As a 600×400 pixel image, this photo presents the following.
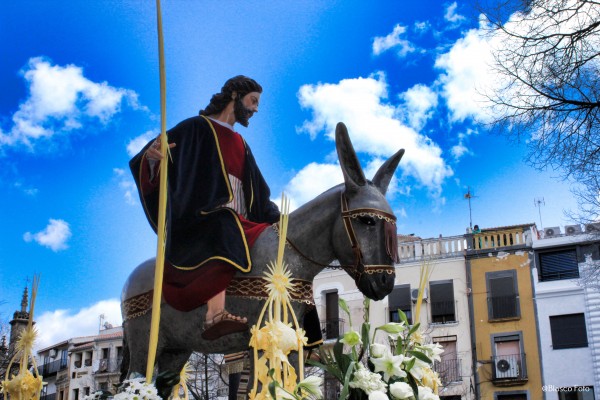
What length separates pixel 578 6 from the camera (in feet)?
33.0

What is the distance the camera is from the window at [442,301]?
36.6m

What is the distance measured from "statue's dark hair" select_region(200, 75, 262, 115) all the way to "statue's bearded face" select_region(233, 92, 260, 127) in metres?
0.04

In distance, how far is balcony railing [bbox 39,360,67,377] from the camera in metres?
59.5

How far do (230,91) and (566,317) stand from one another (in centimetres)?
3091

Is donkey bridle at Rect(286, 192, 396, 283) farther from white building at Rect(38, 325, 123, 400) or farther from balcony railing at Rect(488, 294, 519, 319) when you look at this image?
white building at Rect(38, 325, 123, 400)

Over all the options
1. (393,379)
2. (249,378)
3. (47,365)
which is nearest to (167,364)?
(249,378)

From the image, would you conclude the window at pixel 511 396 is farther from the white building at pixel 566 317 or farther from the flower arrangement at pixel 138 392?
the flower arrangement at pixel 138 392

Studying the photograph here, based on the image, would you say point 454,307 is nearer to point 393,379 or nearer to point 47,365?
point 393,379

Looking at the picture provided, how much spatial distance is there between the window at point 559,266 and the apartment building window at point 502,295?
133 centimetres

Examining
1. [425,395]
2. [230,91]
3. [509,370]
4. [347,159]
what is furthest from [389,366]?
[509,370]

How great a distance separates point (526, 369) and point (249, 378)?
102ft

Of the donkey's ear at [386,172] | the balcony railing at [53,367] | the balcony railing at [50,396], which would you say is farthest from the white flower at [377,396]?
the balcony railing at [50,396]

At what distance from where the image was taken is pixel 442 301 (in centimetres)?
3681

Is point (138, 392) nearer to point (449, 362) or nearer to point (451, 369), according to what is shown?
point (451, 369)
